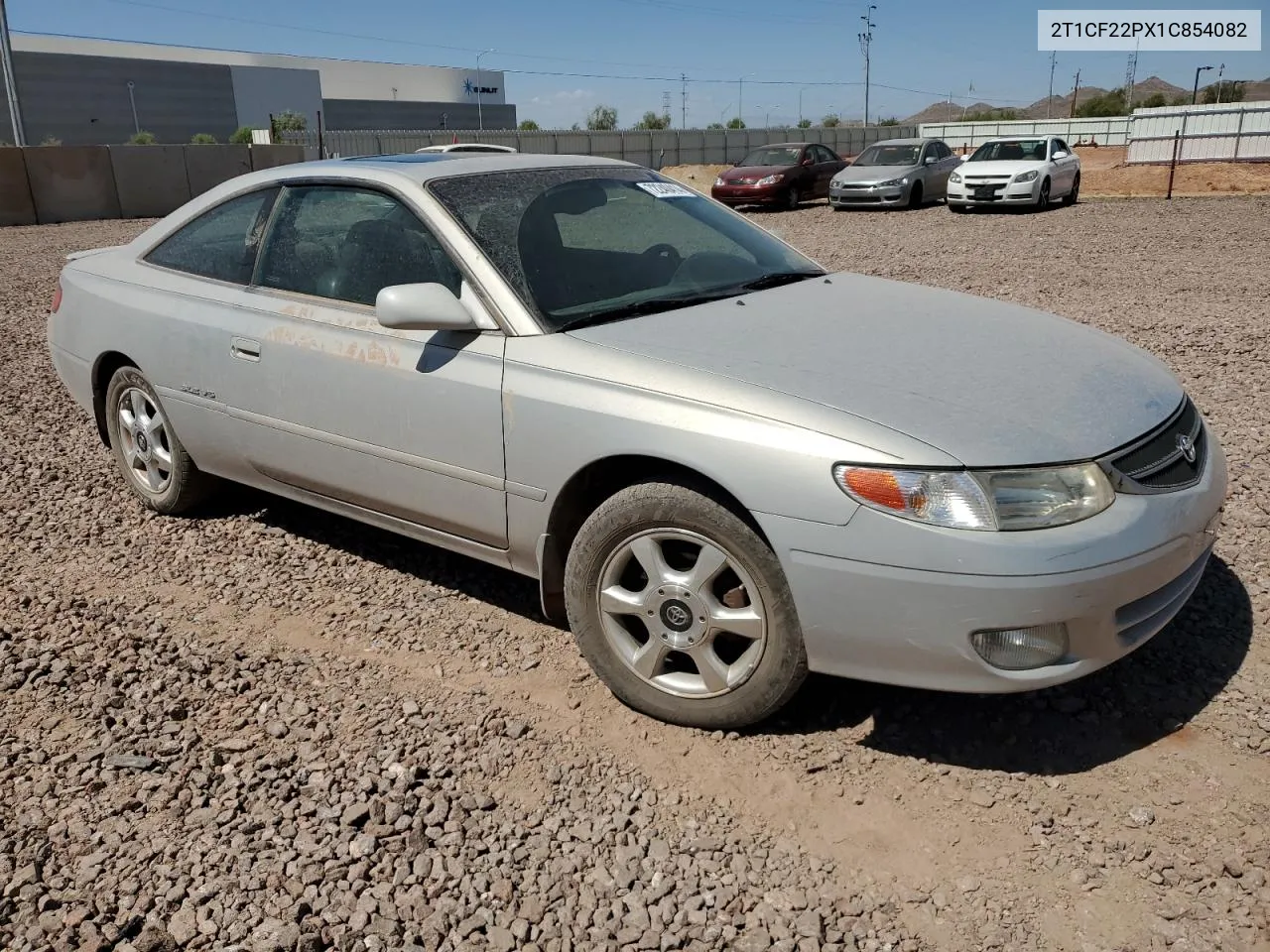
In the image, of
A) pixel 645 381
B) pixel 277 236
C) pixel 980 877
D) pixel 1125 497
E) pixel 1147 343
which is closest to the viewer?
pixel 980 877

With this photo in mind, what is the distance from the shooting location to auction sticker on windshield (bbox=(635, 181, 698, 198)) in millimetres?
4113

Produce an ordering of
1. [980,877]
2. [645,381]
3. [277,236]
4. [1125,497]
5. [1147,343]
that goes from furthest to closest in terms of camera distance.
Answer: [1147,343] → [277,236] → [645,381] → [1125,497] → [980,877]

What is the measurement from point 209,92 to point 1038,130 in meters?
60.5

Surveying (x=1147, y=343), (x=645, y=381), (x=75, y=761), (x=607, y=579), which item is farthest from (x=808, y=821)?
(x=1147, y=343)

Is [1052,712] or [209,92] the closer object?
[1052,712]

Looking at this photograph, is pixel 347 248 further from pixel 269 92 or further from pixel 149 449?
pixel 269 92

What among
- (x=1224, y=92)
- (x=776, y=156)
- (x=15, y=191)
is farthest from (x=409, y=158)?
(x=1224, y=92)

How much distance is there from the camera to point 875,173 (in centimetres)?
2120

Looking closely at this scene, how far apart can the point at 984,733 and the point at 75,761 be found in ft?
8.62

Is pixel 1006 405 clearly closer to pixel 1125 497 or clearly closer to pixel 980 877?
pixel 1125 497

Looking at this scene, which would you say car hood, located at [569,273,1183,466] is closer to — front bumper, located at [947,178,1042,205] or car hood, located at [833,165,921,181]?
front bumper, located at [947,178,1042,205]

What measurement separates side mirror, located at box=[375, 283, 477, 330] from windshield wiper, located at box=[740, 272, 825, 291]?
3.68 feet

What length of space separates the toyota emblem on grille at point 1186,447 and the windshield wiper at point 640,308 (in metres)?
1.49

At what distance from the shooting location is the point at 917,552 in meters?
2.47
